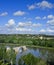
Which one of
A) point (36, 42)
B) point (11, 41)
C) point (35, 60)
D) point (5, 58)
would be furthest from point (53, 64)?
point (11, 41)

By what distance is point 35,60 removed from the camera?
1012 centimetres

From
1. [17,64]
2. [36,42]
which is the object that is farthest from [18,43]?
[17,64]

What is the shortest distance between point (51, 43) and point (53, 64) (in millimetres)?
11642

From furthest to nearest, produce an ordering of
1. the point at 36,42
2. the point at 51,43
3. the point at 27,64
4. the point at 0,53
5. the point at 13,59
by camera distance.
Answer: the point at 36,42 < the point at 51,43 < the point at 0,53 < the point at 13,59 < the point at 27,64

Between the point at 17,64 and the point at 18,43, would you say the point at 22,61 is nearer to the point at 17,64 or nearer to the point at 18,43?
the point at 17,64

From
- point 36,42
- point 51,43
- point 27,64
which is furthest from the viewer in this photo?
point 36,42

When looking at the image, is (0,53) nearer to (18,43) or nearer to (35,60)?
(35,60)

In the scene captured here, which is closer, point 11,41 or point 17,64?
point 17,64

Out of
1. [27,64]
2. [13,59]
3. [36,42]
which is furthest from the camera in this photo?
[36,42]

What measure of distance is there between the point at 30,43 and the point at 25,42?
3.38 ft

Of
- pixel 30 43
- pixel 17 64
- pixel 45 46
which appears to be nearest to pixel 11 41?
pixel 30 43

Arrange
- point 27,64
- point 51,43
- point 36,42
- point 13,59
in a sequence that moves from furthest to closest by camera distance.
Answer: point 36,42 → point 51,43 → point 13,59 → point 27,64

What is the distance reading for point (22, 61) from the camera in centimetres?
1041

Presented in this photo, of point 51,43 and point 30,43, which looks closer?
point 51,43
